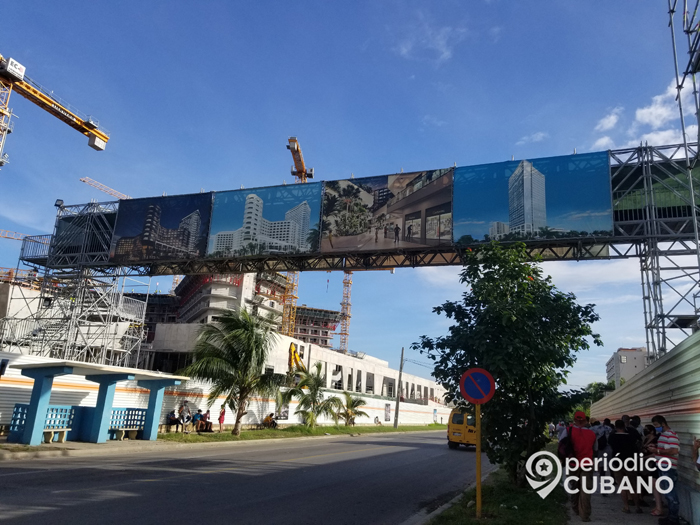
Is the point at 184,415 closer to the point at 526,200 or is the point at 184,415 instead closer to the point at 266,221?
the point at 266,221

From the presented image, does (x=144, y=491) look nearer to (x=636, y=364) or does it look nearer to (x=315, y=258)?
(x=315, y=258)

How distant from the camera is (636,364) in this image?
114 metres

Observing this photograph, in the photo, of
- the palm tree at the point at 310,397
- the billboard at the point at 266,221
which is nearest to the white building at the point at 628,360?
the palm tree at the point at 310,397

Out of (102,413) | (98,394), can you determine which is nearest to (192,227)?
(98,394)

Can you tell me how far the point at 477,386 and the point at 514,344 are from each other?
183 centimetres

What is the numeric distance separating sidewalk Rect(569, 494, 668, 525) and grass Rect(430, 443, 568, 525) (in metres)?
0.41

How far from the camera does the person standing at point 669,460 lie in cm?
798

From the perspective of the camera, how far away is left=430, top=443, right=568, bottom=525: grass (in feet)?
27.0

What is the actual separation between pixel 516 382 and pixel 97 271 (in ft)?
94.6

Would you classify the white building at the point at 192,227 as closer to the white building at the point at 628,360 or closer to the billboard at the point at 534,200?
the billboard at the point at 534,200

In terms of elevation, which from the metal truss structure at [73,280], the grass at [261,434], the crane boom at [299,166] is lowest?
the grass at [261,434]

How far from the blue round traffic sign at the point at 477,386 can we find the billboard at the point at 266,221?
18.5 meters

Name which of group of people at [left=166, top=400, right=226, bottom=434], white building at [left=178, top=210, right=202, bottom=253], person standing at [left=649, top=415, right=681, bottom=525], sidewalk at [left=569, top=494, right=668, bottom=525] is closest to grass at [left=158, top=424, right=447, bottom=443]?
group of people at [left=166, top=400, right=226, bottom=434]

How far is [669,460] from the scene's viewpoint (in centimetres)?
823
